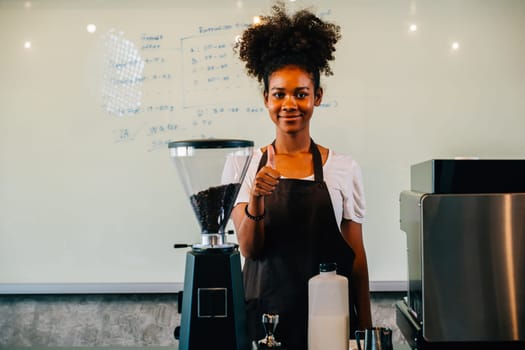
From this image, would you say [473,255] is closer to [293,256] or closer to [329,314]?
[329,314]

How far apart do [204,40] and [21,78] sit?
0.76 metres

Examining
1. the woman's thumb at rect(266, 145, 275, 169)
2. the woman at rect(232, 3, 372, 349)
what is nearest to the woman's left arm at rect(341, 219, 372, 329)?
the woman at rect(232, 3, 372, 349)

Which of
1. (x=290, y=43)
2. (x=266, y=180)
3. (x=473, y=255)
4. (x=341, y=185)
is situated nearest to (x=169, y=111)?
(x=290, y=43)

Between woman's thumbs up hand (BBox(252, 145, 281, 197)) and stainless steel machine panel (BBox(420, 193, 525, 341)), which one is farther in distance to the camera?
woman's thumbs up hand (BBox(252, 145, 281, 197))

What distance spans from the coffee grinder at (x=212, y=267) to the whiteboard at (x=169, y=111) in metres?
1.04

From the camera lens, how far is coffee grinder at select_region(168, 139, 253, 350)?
1.25 m

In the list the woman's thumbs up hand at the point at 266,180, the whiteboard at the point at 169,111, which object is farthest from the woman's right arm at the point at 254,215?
the whiteboard at the point at 169,111

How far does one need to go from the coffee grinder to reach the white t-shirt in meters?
0.51

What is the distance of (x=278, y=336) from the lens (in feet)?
5.83

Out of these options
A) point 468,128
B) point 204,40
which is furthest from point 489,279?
point 204,40

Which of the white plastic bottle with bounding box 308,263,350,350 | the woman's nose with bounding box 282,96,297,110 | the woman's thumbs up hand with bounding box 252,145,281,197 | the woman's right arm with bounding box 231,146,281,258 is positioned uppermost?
the woman's nose with bounding box 282,96,297,110

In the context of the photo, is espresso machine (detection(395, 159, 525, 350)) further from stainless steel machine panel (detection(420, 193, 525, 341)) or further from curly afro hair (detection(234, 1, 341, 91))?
curly afro hair (detection(234, 1, 341, 91))

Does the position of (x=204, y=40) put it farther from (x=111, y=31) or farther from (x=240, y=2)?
(x=111, y=31)

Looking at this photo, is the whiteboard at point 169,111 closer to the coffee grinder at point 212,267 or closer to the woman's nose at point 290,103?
the woman's nose at point 290,103
